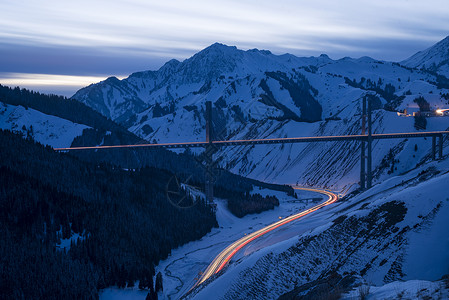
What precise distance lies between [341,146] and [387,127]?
64.8 feet

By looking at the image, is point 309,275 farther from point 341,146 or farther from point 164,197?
point 341,146

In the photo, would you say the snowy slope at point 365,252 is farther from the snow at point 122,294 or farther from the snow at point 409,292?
the snow at point 122,294

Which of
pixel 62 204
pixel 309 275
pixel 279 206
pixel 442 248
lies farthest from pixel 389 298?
pixel 279 206

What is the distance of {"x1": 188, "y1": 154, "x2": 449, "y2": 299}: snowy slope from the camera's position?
40.2m

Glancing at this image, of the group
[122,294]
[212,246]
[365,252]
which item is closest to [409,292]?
[365,252]

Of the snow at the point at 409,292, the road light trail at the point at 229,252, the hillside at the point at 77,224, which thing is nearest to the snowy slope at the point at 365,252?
the snow at the point at 409,292

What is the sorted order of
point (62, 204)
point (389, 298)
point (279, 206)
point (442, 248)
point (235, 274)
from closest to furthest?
point (389, 298)
point (442, 248)
point (235, 274)
point (62, 204)
point (279, 206)

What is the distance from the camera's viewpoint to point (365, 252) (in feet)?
146

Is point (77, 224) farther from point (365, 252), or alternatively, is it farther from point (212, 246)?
point (365, 252)

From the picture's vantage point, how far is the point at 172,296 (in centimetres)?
6694

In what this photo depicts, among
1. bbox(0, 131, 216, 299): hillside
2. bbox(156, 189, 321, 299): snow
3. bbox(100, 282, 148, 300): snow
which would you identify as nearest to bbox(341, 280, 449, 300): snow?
bbox(156, 189, 321, 299): snow

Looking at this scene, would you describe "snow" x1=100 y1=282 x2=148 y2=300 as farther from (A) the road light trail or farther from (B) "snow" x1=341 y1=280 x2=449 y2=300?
(B) "snow" x1=341 y1=280 x2=449 y2=300

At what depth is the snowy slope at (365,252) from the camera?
40156mm

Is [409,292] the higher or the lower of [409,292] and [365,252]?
the higher
